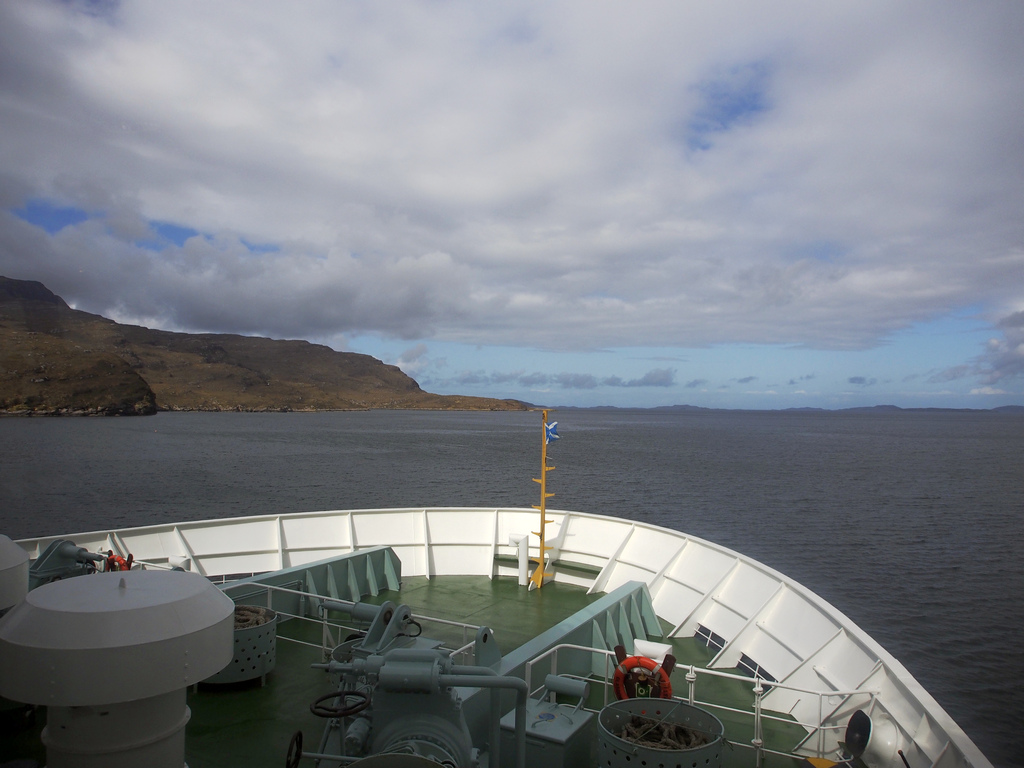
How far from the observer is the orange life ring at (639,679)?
253 inches

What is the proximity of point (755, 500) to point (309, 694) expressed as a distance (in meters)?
40.8

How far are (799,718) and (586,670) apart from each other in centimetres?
252

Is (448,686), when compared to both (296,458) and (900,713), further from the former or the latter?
(296,458)

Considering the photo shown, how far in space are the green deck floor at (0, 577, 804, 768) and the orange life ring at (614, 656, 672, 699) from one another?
102cm

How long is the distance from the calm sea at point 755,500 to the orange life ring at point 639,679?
11702 millimetres

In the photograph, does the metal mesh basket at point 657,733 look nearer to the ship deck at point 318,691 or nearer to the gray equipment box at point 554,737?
the gray equipment box at point 554,737

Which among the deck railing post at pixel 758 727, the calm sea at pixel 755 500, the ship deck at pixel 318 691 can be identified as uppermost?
the deck railing post at pixel 758 727

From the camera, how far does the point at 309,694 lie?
7.48m

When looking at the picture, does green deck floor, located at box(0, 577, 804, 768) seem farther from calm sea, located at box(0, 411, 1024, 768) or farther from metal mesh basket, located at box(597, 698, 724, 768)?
calm sea, located at box(0, 411, 1024, 768)

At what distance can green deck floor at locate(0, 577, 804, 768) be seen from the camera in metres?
6.22

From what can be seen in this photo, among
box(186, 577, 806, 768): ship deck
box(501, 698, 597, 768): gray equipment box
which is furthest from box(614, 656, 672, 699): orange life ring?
box(186, 577, 806, 768): ship deck

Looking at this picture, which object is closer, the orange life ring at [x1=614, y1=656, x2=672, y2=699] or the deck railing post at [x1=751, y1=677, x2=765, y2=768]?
the deck railing post at [x1=751, y1=677, x2=765, y2=768]

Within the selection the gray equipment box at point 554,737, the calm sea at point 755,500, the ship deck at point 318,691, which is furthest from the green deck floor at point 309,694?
the calm sea at point 755,500

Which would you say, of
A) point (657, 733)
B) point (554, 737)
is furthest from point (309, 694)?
point (657, 733)
